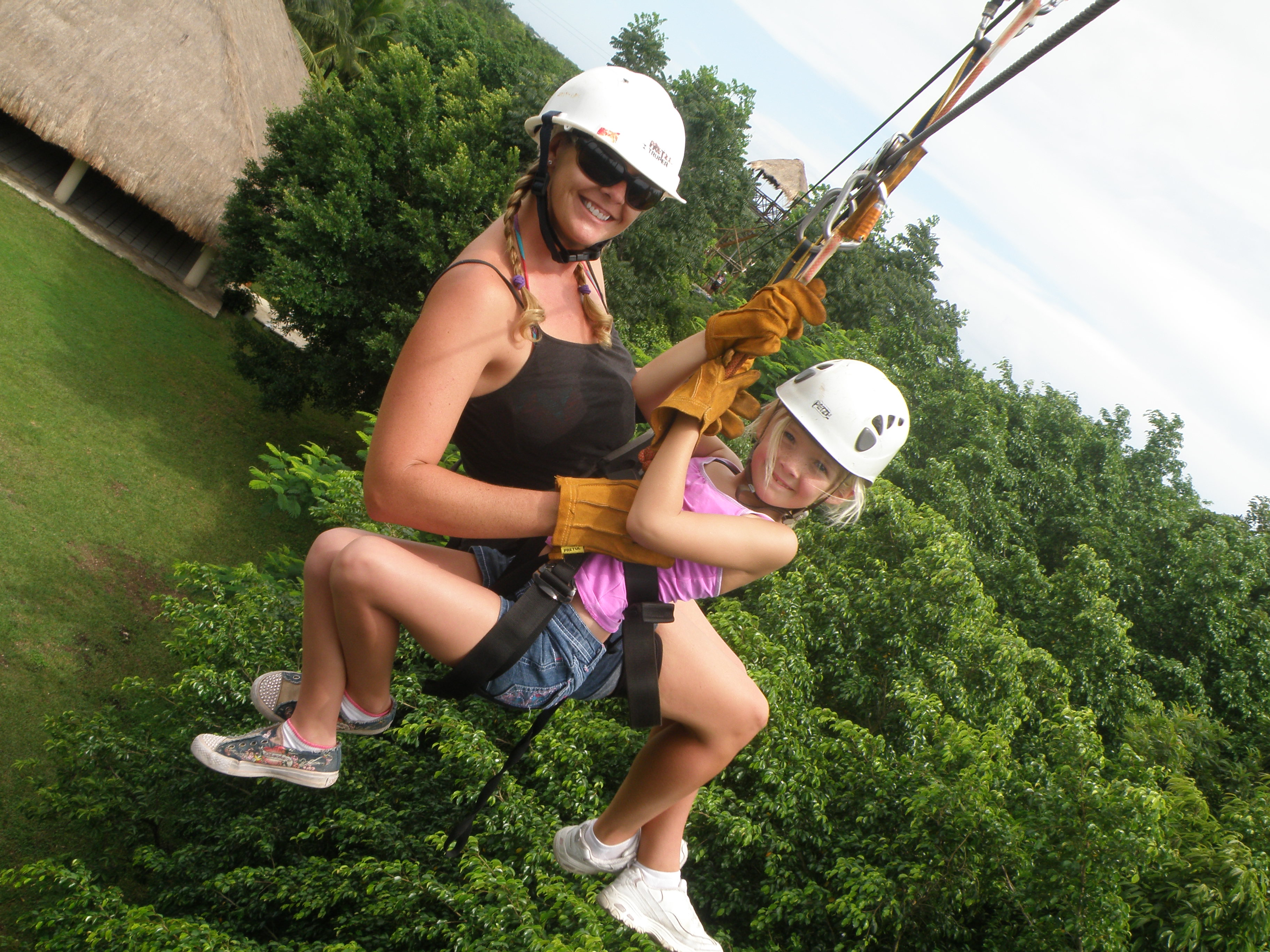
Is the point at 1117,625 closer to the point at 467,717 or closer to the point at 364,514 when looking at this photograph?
the point at 467,717

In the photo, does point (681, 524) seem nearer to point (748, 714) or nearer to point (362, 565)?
point (748, 714)

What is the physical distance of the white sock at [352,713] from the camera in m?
3.01

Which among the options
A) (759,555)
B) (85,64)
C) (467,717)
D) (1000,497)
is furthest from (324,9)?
(759,555)

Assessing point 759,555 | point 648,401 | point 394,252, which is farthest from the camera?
point 394,252

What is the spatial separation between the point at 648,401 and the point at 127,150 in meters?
20.6

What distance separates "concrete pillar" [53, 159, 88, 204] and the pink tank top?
2173cm

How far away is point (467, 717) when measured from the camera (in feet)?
17.8

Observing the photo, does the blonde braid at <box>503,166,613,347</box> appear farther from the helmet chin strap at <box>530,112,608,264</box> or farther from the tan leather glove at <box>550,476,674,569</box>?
the tan leather glove at <box>550,476,674,569</box>

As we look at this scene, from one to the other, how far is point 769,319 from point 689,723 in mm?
1346

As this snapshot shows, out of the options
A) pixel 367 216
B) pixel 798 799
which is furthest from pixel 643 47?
pixel 798 799

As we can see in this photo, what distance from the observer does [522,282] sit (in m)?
2.64

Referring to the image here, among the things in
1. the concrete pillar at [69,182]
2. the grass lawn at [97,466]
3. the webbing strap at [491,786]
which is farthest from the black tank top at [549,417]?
the concrete pillar at [69,182]

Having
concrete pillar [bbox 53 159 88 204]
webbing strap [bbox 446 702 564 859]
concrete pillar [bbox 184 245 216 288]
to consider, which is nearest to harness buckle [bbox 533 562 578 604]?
webbing strap [bbox 446 702 564 859]

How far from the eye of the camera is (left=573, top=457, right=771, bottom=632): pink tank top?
281 centimetres
